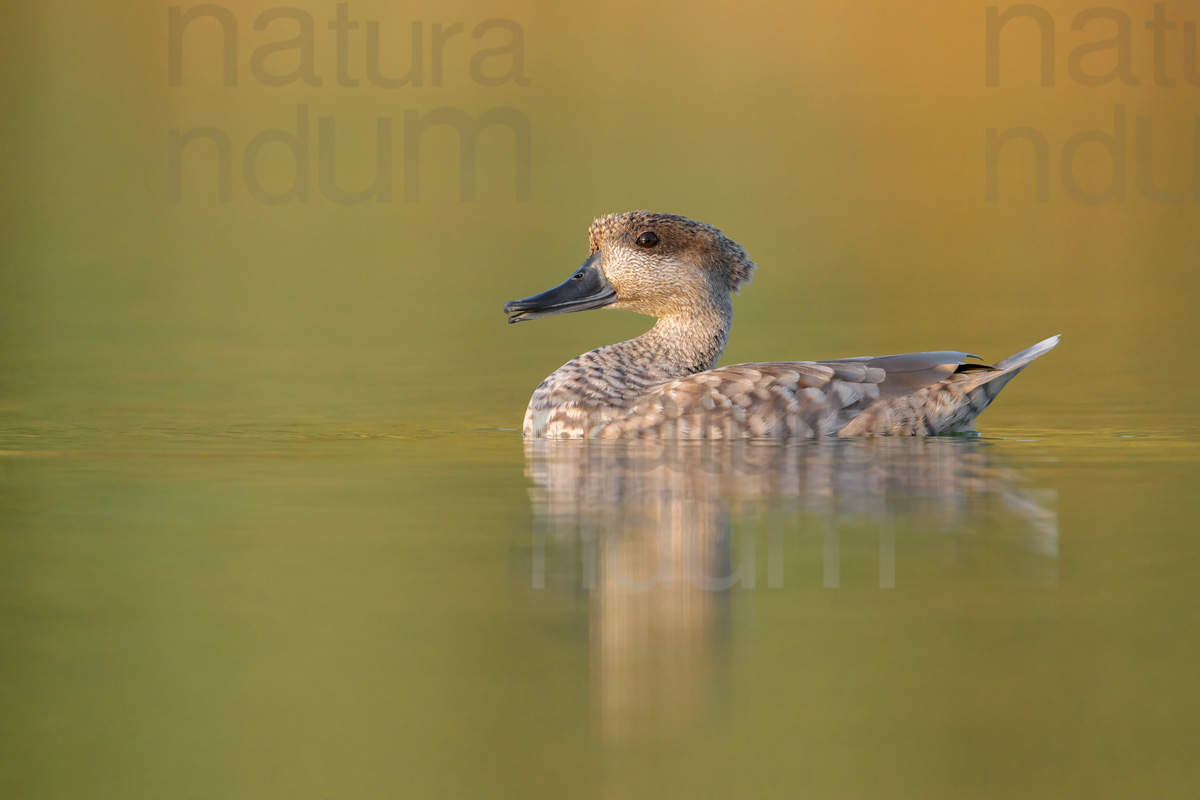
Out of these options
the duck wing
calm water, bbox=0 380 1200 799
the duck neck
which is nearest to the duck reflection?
calm water, bbox=0 380 1200 799

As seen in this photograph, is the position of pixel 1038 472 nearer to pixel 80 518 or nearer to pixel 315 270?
pixel 80 518

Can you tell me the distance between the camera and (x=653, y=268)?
10.2 meters

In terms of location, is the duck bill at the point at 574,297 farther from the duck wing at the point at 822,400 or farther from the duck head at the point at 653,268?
the duck wing at the point at 822,400

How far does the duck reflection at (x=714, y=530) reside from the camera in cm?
499

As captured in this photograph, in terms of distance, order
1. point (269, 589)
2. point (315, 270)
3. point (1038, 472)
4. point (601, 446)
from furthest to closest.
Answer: point (315, 270)
point (601, 446)
point (1038, 472)
point (269, 589)

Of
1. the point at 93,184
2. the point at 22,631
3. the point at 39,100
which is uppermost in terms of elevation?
the point at 39,100

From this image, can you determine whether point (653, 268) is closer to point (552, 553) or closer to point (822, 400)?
point (822, 400)

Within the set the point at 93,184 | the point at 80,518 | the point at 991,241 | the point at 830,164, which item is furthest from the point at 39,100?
the point at 80,518

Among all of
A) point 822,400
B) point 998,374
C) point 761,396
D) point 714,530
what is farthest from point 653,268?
point 714,530

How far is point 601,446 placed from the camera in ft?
29.5

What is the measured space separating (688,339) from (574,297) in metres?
0.70

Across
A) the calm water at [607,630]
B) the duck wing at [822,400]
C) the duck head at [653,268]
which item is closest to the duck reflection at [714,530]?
the calm water at [607,630]

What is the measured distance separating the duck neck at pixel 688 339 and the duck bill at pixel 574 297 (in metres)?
0.33

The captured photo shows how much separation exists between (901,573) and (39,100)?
3444 centimetres
